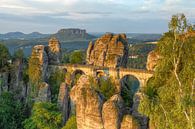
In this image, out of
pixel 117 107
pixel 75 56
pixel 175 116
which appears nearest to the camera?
pixel 175 116

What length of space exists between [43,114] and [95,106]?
11.8m

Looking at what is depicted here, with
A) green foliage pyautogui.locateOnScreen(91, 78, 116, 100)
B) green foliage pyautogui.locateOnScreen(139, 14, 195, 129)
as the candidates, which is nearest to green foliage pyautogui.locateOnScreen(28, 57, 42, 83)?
green foliage pyautogui.locateOnScreen(91, 78, 116, 100)

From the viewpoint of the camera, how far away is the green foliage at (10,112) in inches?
1780

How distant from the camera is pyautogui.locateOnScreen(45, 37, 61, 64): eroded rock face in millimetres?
54344

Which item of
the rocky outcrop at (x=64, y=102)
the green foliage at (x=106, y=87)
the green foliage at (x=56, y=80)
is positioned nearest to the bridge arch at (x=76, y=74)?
the green foliage at (x=56, y=80)

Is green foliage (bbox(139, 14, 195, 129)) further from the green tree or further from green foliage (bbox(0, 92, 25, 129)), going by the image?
the green tree

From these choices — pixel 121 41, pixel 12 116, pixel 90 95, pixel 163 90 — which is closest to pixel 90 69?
pixel 121 41

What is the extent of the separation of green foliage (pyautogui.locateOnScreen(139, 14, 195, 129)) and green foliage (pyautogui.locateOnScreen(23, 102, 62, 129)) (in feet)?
58.9

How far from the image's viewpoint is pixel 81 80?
42.8 metres

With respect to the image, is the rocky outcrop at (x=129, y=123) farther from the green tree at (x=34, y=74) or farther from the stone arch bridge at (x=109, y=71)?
the green tree at (x=34, y=74)

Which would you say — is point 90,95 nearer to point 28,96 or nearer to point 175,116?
point 175,116

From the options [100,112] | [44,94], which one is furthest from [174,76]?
[44,94]

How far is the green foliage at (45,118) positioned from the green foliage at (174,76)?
18.0 meters

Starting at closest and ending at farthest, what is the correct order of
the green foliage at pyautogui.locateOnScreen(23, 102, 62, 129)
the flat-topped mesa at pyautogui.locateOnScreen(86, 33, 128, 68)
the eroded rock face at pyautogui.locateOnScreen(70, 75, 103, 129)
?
the eroded rock face at pyautogui.locateOnScreen(70, 75, 103, 129) < the green foliage at pyautogui.locateOnScreen(23, 102, 62, 129) < the flat-topped mesa at pyautogui.locateOnScreen(86, 33, 128, 68)
